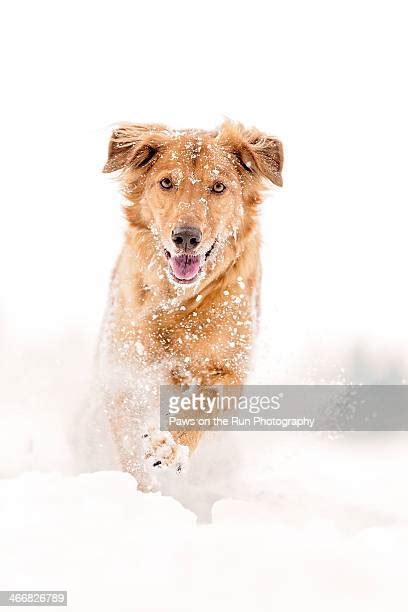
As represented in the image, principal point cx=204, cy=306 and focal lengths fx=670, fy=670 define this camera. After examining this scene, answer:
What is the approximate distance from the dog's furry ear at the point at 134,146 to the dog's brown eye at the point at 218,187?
54cm

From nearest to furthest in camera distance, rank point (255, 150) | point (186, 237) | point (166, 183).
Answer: point (186, 237) < point (166, 183) < point (255, 150)

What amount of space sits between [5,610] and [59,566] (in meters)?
0.32

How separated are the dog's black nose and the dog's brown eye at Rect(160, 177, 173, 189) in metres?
0.38

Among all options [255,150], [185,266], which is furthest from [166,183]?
[255,150]

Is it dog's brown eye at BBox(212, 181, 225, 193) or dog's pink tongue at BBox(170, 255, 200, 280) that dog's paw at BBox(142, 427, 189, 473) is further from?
dog's brown eye at BBox(212, 181, 225, 193)

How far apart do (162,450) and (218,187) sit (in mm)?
1694

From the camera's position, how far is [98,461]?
4.88 metres

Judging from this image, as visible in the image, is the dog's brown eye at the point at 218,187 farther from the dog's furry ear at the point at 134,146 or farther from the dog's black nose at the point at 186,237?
the dog's furry ear at the point at 134,146

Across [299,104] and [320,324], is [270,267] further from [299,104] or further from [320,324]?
[299,104]

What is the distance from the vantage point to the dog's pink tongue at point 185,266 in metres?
4.24

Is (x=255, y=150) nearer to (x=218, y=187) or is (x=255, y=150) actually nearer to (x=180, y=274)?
(x=218, y=187)

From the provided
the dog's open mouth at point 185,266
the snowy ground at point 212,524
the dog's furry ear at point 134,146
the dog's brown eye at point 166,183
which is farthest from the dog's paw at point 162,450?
the dog's furry ear at point 134,146

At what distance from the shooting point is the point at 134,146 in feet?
15.1

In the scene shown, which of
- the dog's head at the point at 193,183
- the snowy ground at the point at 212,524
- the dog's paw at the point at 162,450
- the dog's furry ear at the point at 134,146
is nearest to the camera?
the snowy ground at the point at 212,524
